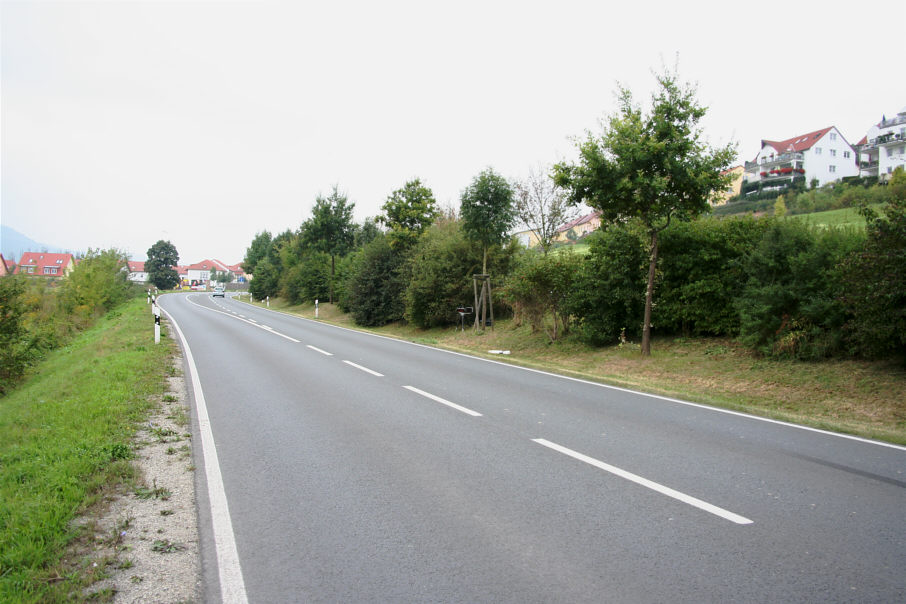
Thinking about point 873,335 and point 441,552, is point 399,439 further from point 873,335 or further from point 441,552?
point 873,335

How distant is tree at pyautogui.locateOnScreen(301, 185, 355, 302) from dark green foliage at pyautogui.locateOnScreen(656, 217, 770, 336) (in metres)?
31.6

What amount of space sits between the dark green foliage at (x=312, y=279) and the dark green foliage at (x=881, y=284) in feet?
125

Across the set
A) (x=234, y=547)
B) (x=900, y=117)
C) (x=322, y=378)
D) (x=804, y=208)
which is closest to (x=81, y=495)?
(x=234, y=547)

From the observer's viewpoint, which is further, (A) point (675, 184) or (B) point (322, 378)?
(A) point (675, 184)

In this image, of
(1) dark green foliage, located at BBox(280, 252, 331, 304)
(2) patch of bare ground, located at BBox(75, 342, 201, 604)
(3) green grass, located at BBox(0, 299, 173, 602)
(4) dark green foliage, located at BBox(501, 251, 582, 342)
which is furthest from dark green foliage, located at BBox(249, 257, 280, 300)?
(2) patch of bare ground, located at BBox(75, 342, 201, 604)

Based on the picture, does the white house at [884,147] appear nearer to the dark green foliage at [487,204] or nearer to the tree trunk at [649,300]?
the dark green foliage at [487,204]

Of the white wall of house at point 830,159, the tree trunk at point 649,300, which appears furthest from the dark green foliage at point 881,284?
the white wall of house at point 830,159

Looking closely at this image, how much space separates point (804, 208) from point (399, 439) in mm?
42177

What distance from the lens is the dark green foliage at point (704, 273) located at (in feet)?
Answer: 40.9

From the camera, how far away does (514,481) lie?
4902 millimetres

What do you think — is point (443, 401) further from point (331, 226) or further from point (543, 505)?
point (331, 226)

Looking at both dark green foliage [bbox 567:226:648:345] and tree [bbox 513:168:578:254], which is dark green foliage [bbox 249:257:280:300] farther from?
dark green foliage [bbox 567:226:648:345]

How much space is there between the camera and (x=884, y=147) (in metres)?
55.1

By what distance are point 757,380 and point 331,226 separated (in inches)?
1411
